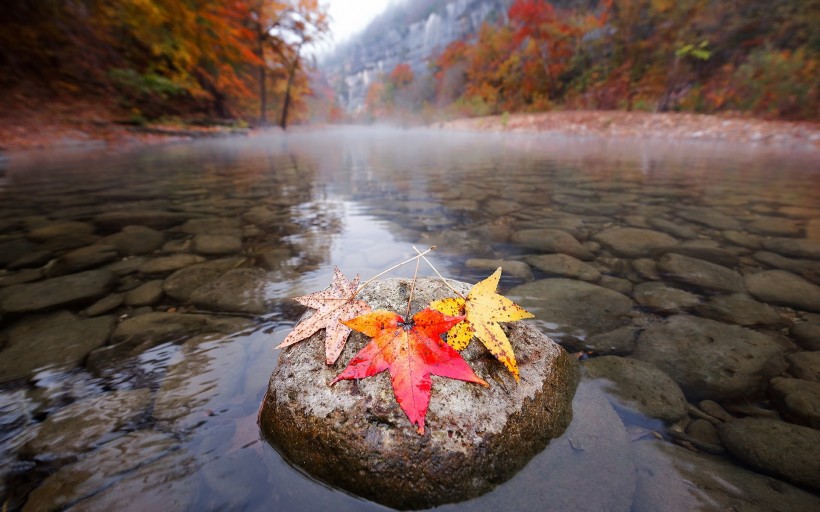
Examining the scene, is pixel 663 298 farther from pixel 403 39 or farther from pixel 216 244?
pixel 403 39

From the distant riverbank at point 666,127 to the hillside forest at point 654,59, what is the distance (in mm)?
693

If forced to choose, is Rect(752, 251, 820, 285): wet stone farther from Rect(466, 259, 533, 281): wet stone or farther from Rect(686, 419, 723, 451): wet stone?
Rect(686, 419, 723, 451): wet stone

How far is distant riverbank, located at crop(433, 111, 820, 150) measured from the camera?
11203 mm

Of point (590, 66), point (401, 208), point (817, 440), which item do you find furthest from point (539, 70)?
point (817, 440)

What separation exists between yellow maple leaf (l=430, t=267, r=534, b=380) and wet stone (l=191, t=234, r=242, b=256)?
2393 mm

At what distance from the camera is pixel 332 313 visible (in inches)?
49.7

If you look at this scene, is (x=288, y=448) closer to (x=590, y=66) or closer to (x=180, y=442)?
(x=180, y=442)

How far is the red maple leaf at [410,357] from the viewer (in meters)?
0.98

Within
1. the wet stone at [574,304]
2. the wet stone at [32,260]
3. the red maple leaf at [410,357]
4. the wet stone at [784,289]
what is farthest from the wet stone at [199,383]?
the wet stone at [784,289]

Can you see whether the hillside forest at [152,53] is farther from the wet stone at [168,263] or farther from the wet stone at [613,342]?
the wet stone at [613,342]

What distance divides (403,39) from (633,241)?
348 feet

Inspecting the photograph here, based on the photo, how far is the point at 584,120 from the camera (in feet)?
56.7

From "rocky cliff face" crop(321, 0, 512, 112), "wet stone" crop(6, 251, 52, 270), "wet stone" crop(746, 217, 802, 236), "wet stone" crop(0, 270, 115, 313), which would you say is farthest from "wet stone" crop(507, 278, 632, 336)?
"rocky cliff face" crop(321, 0, 512, 112)

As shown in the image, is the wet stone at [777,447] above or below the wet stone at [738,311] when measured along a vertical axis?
below
